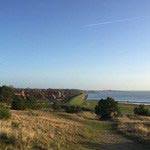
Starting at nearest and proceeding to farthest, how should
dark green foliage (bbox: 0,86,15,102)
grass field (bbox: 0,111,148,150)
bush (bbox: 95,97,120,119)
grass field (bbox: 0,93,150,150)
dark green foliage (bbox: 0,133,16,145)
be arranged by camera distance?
dark green foliage (bbox: 0,133,16,145) < grass field (bbox: 0,111,148,150) < grass field (bbox: 0,93,150,150) < bush (bbox: 95,97,120,119) < dark green foliage (bbox: 0,86,15,102)

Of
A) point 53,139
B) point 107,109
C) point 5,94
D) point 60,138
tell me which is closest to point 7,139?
point 53,139

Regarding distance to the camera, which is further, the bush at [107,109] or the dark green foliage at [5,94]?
the dark green foliage at [5,94]

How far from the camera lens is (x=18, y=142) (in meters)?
17.3

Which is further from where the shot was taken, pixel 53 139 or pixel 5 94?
pixel 5 94

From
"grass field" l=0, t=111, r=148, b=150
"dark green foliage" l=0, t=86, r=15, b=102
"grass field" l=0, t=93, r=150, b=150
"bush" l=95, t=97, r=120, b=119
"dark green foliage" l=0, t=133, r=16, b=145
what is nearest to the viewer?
"dark green foliage" l=0, t=133, r=16, b=145

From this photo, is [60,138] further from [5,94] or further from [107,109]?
[5,94]

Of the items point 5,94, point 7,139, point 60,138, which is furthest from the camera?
point 5,94

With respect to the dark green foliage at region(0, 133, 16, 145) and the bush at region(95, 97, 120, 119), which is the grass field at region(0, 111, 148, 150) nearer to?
the dark green foliage at region(0, 133, 16, 145)

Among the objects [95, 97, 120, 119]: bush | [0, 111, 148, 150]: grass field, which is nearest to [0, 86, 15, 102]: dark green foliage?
[95, 97, 120, 119]: bush

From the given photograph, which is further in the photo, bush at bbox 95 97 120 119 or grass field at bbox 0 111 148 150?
bush at bbox 95 97 120 119

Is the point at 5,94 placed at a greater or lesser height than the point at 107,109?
greater

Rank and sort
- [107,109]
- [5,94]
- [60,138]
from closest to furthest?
[60,138]
[107,109]
[5,94]

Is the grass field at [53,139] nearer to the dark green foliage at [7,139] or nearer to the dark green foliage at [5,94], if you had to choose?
the dark green foliage at [7,139]

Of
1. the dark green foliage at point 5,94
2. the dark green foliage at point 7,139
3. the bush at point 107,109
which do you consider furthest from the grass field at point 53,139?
the dark green foliage at point 5,94
